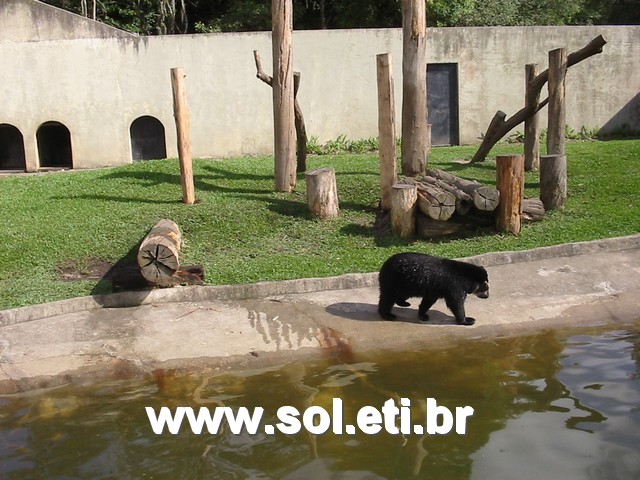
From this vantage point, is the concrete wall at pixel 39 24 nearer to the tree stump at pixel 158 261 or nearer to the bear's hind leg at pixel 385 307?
the tree stump at pixel 158 261

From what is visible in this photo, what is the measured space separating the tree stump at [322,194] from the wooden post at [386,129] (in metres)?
0.71

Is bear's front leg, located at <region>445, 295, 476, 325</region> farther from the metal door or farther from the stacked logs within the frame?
the metal door

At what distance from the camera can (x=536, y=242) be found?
905cm

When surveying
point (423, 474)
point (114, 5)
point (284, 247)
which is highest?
point (114, 5)

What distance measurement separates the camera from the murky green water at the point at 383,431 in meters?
4.77

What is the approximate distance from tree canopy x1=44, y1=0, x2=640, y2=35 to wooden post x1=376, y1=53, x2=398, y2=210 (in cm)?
1090

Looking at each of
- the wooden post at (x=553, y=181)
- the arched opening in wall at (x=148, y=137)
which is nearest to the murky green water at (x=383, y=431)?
the wooden post at (x=553, y=181)

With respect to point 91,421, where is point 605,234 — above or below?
above

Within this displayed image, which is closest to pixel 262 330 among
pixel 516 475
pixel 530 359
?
pixel 530 359

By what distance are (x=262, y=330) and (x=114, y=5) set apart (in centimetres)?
1910

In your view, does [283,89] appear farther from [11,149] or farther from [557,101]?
[11,149]

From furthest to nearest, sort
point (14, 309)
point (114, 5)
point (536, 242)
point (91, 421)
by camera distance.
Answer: point (114, 5) → point (536, 242) → point (14, 309) → point (91, 421)

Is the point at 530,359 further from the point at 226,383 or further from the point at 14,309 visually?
the point at 14,309

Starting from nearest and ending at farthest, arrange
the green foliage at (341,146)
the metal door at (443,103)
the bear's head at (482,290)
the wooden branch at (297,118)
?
the bear's head at (482,290)
the wooden branch at (297,118)
the green foliage at (341,146)
the metal door at (443,103)
